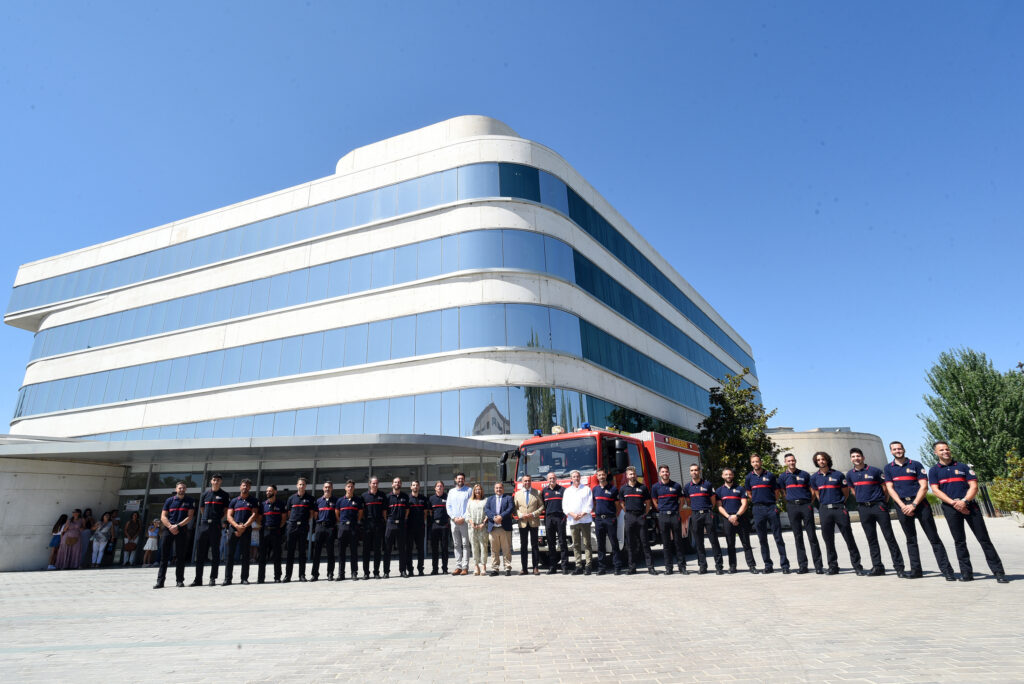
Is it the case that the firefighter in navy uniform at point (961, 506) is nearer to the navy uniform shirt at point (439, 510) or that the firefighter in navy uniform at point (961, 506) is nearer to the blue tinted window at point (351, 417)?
the navy uniform shirt at point (439, 510)

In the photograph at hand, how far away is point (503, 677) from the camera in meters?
3.83

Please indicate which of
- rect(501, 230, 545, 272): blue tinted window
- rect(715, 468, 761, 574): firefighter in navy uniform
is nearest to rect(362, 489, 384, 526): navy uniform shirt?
rect(715, 468, 761, 574): firefighter in navy uniform

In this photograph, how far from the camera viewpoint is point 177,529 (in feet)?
33.3

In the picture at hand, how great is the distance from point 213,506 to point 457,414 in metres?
11.4

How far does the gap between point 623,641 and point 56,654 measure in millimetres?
5075

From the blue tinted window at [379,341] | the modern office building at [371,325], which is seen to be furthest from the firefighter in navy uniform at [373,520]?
the blue tinted window at [379,341]

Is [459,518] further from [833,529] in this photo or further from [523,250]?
[523,250]

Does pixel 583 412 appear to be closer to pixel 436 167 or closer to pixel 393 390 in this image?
pixel 393 390

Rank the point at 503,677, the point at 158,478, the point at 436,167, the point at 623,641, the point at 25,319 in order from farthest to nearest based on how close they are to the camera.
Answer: the point at 25,319 < the point at 436,167 < the point at 158,478 < the point at 623,641 < the point at 503,677

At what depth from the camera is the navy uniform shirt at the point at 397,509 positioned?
1141 centimetres

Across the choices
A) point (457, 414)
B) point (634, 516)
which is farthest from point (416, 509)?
point (457, 414)

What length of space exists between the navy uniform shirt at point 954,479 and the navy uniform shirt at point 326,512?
10.2 metres

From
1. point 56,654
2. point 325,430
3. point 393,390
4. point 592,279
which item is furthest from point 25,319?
point 56,654

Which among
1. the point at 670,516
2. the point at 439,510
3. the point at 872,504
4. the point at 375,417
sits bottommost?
the point at 670,516
